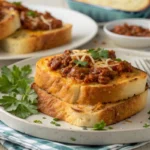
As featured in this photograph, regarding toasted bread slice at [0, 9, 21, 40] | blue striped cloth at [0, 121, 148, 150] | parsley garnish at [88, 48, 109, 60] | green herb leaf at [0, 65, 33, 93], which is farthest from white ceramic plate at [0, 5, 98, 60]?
blue striped cloth at [0, 121, 148, 150]

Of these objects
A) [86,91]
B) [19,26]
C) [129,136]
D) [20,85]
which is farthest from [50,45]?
[129,136]

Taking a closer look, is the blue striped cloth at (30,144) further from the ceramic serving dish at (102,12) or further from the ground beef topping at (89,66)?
the ceramic serving dish at (102,12)

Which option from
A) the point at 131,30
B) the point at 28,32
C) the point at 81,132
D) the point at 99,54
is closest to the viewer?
the point at 81,132

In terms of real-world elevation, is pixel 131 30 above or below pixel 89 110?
below

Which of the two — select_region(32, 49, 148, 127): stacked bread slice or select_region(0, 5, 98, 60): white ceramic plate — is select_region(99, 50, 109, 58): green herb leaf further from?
select_region(0, 5, 98, 60): white ceramic plate

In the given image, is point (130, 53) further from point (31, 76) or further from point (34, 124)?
point (34, 124)

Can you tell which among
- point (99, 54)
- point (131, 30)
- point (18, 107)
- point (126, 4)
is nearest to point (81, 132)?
point (18, 107)

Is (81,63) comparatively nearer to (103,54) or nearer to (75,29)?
(103,54)

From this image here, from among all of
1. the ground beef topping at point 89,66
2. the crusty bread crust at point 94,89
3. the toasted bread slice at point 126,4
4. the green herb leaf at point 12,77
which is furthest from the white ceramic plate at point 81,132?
the toasted bread slice at point 126,4
